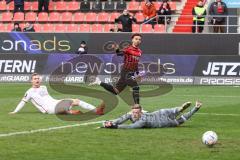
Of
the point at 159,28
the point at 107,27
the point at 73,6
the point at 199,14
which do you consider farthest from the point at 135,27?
the point at 73,6

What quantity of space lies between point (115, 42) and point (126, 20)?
124 centimetres

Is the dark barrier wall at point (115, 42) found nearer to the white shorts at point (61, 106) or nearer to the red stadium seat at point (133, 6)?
the red stadium seat at point (133, 6)

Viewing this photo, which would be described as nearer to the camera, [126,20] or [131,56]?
[131,56]

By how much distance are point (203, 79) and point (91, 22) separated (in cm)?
905

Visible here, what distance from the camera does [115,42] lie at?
36.5m

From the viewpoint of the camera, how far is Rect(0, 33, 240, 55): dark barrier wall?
36.3 meters

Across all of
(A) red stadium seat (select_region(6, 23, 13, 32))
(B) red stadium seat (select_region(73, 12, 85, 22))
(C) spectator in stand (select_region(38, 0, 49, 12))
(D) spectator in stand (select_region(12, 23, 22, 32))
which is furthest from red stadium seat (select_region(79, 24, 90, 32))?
(A) red stadium seat (select_region(6, 23, 13, 32))

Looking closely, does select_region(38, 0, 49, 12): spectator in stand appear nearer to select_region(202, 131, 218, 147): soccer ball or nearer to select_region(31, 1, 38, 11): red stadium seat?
select_region(31, 1, 38, 11): red stadium seat

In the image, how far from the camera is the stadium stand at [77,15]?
40.1 meters

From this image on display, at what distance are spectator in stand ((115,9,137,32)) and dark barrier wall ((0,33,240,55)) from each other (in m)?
0.53

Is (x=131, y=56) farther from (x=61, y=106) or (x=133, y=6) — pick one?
(x=133, y=6)

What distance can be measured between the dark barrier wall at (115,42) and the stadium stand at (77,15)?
7.91 ft

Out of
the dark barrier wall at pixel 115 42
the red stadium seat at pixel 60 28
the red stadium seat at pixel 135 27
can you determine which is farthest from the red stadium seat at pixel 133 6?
the dark barrier wall at pixel 115 42

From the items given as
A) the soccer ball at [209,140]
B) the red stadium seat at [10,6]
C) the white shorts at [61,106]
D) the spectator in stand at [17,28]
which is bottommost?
the spectator in stand at [17,28]
